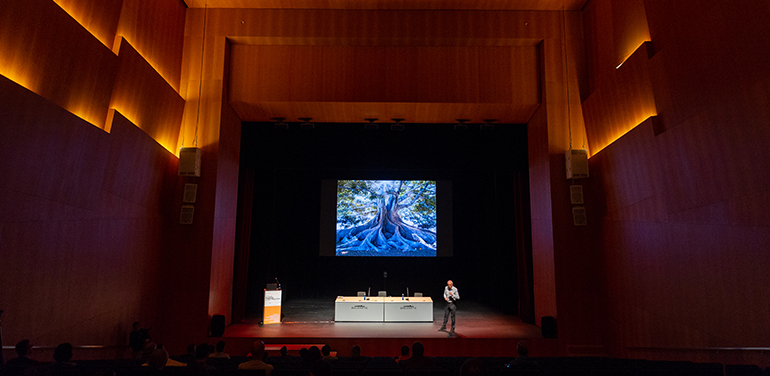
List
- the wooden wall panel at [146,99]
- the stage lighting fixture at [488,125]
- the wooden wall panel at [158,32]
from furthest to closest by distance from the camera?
1. the stage lighting fixture at [488,125]
2. the wooden wall panel at [158,32]
3. the wooden wall panel at [146,99]

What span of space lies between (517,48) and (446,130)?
116 inches

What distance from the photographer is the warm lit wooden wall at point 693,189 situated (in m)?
4.05

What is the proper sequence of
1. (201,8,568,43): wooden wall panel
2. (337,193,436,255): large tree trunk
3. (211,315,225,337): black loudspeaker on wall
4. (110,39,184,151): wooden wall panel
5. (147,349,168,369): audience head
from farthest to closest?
1. (337,193,436,255): large tree trunk
2. (201,8,568,43): wooden wall panel
3. (211,315,225,337): black loudspeaker on wall
4. (110,39,184,151): wooden wall panel
5. (147,349,168,369): audience head

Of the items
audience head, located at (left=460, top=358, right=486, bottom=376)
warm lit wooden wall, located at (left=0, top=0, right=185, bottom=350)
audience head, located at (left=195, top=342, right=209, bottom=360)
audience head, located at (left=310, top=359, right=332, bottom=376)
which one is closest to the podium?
warm lit wooden wall, located at (left=0, top=0, right=185, bottom=350)

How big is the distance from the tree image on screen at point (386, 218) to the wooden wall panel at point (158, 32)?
16.8 ft

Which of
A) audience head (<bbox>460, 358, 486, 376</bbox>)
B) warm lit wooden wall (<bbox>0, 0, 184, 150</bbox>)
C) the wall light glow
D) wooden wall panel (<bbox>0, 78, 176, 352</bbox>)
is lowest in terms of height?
audience head (<bbox>460, 358, 486, 376</bbox>)

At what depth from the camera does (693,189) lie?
4949mm

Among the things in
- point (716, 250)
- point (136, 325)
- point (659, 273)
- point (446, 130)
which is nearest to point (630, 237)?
point (659, 273)

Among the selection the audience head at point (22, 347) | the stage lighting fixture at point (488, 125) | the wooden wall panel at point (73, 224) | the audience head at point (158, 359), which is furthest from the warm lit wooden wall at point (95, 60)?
the stage lighting fixture at point (488, 125)

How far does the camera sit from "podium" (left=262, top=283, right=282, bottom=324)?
875 cm

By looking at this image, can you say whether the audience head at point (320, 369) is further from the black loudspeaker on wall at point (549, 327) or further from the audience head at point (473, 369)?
the black loudspeaker on wall at point (549, 327)

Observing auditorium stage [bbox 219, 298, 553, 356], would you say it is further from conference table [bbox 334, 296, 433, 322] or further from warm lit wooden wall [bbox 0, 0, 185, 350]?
warm lit wooden wall [bbox 0, 0, 185, 350]

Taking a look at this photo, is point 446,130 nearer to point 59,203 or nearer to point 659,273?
point 659,273

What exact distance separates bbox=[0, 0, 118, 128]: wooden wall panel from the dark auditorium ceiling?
3.06 metres
